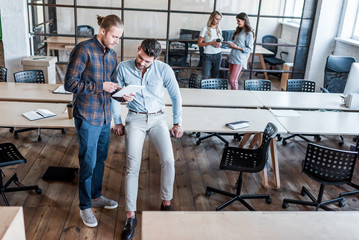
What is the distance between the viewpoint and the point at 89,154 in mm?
2855

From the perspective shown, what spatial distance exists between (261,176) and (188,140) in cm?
126

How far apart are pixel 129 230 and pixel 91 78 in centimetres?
128

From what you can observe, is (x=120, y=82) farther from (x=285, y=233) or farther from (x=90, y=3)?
(x=90, y=3)

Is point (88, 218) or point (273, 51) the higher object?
point (273, 51)

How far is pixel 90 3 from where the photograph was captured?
6453mm

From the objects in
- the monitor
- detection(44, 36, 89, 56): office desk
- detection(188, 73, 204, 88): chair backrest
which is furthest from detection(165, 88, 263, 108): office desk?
detection(44, 36, 89, 56): office desk

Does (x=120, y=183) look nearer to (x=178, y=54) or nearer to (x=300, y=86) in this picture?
(x=300, y=86)

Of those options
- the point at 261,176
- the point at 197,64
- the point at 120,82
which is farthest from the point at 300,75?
the point at 120,82

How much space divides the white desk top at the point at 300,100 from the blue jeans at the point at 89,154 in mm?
2179

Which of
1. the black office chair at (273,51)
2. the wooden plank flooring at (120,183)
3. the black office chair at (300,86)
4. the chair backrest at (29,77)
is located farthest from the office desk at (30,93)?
the black office chair at (273,51)

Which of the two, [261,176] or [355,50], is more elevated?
[355,50]

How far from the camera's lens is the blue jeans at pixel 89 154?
279cm

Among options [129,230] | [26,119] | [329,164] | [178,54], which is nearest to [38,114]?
[26,119]

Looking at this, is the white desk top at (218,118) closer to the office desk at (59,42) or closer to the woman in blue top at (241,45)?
the woman in blue top at (241,45)
